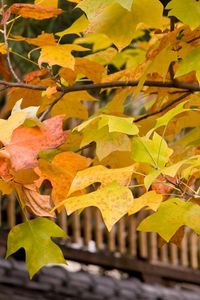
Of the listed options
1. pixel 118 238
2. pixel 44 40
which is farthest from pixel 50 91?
pixel 118 238

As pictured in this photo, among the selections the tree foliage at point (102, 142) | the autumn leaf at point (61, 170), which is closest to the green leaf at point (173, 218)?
the tree foliage at point (102, 142)

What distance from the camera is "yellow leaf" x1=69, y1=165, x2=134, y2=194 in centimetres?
125

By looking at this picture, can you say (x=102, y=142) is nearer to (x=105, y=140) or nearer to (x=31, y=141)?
(x=105, y=140)

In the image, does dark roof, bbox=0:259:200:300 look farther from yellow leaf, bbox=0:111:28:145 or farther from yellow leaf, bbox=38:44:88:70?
yellow leaf, bbox=0:111:28:145

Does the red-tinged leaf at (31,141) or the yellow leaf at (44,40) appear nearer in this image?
the red-tinged leaf at (31,141)

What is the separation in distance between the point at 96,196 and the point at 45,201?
0.12 m

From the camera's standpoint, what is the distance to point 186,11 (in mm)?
1387

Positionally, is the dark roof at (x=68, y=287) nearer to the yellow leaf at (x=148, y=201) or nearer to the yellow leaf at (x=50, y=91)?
the yellow leaf at (x=50, y=91)

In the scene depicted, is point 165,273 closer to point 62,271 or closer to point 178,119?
point 62,271

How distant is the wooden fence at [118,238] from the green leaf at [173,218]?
232cm

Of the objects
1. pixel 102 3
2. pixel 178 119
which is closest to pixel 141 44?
pixel 178 119

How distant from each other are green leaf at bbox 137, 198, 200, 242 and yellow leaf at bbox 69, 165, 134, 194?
0.08m

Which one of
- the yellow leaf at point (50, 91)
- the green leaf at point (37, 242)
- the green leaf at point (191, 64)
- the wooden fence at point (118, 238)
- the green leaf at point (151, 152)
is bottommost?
the wooden fence at point (118, 238)

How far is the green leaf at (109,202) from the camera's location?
1.18m
